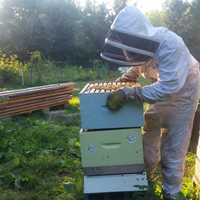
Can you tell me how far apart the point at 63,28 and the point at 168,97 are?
2463 centimetres

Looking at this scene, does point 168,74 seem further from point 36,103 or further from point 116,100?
point 36,103

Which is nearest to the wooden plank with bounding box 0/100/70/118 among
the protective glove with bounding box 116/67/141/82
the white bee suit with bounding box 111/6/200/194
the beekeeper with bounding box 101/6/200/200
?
the protective glove with bounding box 116/67/141/82

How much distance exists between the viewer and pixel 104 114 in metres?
3.57

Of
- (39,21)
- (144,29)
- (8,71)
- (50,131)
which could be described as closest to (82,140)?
(144,29)

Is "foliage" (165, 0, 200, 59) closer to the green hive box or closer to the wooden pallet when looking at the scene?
the wooden pallet

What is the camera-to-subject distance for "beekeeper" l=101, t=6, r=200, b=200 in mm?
3475

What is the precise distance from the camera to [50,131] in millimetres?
7168

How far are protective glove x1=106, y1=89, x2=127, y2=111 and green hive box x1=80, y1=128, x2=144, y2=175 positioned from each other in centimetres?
20

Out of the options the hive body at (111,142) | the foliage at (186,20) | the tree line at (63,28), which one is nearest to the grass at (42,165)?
the hive body at (111,142)

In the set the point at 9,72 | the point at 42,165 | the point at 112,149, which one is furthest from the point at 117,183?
the point at 9,72

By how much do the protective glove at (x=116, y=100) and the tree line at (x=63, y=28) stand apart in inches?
903

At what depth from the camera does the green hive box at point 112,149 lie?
3581mm

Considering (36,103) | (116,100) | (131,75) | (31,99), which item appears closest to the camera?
(116,100)

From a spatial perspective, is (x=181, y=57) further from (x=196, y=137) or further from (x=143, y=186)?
(x=196, y=137)
